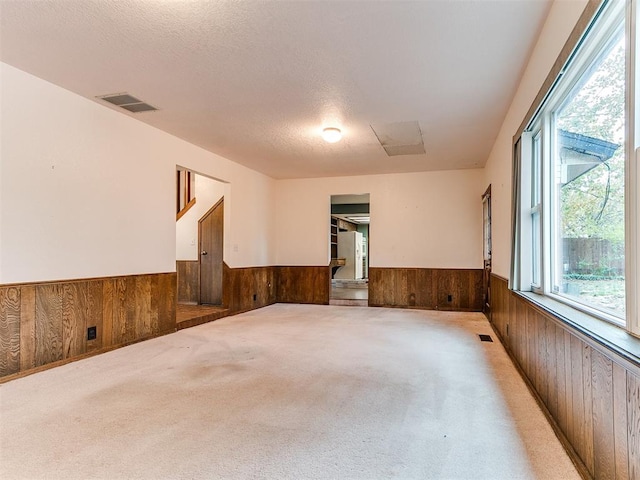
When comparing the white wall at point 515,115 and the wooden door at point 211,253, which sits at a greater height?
the white wall at point 515,115

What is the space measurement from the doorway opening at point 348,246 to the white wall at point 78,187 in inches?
213

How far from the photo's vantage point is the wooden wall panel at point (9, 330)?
294cm

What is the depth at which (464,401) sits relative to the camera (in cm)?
255

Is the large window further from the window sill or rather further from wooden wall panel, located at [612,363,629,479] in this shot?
wooden wall panel, located at [612,363,629,479]

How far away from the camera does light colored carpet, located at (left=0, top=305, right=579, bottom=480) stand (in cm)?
178

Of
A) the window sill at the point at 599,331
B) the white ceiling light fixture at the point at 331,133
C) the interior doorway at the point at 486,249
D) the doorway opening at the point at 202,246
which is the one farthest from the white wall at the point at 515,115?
the doorway opening at the point at 202,246

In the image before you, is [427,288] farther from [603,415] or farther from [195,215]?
[603,415]

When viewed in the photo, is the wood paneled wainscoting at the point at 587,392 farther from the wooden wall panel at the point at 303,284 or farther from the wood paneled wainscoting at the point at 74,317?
the wooden wall panel at the point at 303,284

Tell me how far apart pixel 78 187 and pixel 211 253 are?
3.14 metres

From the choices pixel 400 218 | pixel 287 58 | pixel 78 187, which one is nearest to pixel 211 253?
pixel 78 187

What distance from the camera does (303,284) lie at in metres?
7.65

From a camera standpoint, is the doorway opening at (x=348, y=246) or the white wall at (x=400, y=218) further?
the doorway opening at (x=348, y=246)

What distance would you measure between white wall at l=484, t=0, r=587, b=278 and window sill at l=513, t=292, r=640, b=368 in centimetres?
153

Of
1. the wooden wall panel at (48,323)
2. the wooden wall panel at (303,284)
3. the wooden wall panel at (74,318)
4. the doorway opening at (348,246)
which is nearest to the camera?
the wooden wall panel at (48,323)
